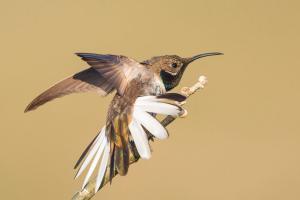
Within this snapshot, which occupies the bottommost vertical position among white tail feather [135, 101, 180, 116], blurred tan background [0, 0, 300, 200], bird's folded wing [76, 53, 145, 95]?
blurred tan background [0, 0, 300, 200]

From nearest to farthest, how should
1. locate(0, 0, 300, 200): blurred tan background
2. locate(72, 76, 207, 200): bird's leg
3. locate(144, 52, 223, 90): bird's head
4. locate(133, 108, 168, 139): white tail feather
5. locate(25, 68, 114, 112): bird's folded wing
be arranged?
locate(72, 76, 207, 200): bird's leg
locate(133, 108, 168, 139): white tail feather
locate(25, 68, 114, 112): bird's folded wing
locate(144, 52, 223, 90): bird's head
locate(0, 0, 300, 200): blurred tan background

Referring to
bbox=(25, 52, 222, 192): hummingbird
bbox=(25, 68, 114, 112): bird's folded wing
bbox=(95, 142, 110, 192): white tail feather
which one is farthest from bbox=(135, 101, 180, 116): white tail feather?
bbox=(25, 68, 114, 112): bird's folded wing

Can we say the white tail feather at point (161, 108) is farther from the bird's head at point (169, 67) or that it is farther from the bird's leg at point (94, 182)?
the bird's head at point (169, 67)

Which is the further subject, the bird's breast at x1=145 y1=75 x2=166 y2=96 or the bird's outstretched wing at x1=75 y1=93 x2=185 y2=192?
the bird's breast at x1=145 y1=75 x2=166 y2=96

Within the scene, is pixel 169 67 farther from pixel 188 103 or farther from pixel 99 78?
pixel 188 103

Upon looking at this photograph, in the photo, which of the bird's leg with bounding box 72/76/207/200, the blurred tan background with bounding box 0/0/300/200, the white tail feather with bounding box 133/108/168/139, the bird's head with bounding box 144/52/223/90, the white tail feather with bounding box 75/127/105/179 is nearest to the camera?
the bird's leg with bounding box 72/76/207/200

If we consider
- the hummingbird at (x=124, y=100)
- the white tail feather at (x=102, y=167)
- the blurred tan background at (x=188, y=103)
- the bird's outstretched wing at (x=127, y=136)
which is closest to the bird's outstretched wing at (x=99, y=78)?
the hummingbird at (x=124, y=100)

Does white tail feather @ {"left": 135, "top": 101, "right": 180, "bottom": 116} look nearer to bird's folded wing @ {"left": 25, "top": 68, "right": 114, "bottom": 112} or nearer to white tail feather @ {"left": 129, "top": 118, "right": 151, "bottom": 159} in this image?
white tail feather @ {"left": 129, "top": 118, "right": 151, "bottom": 159}

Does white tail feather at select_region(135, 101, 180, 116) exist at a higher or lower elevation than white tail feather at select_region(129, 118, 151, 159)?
higher
